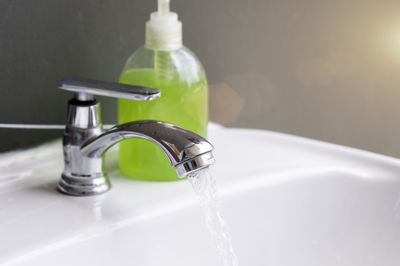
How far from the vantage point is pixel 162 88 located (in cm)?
54

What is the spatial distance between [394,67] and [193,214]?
51 centimetres

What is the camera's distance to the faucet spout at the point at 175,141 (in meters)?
0.43

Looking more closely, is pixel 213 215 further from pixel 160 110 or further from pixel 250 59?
pixel 250 59

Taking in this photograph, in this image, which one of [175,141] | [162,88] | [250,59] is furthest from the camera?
[250,59]

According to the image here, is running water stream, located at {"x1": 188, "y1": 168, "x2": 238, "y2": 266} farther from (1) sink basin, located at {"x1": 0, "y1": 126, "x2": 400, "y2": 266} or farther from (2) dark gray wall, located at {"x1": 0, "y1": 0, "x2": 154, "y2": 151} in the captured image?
(2) dark gray wall, located at {"x1": 0, "y1": 0, "x2": 154, "y2": 151}

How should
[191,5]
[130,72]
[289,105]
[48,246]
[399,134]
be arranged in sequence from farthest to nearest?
[399,134]
[289,105]
[191,5]
[130,72]
[48,246]

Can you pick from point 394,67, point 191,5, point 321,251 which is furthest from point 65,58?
point 394,67

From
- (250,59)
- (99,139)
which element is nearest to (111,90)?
(99,139)

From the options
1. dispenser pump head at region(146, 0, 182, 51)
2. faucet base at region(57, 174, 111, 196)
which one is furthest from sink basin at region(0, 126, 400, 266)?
dispenser pump head at region(146, 0, 182, 51)

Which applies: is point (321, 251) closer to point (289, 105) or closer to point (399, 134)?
point (289, 105)

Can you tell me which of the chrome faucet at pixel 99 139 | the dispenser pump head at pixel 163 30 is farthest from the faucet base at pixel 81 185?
the dispenser pump head at pixel 163 30

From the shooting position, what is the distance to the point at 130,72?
558 millimetres

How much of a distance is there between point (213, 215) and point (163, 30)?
163 mm

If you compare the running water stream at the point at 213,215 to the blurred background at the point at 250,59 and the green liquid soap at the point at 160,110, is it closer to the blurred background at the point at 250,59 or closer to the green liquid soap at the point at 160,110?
the green liquid soap at the point at 160,110
